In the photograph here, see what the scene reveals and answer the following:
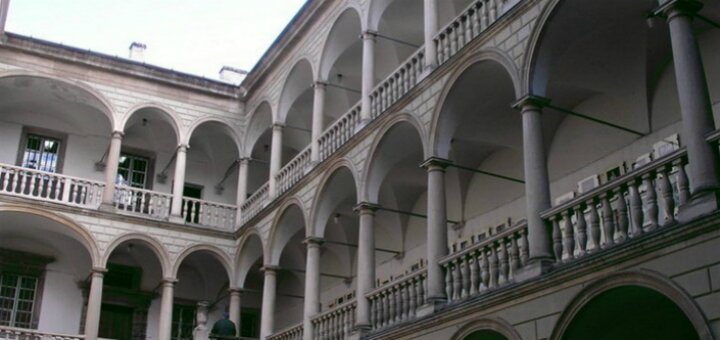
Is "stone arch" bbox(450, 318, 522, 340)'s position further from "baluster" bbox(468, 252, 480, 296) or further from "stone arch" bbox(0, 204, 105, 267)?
"stone arch" bbox(0, 204, 105, 267)

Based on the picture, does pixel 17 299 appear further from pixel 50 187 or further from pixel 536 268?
pixel 536 268

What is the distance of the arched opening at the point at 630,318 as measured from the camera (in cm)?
1043

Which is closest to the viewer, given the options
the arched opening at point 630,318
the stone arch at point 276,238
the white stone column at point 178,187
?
the arched opening at point 630,318

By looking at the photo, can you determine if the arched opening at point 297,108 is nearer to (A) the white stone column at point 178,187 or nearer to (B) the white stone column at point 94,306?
(A) the white stone column at point 178,187

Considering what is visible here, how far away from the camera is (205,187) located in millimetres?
26266

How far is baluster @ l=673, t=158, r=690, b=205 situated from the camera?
929 centimetres

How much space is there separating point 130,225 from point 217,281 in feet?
13.1

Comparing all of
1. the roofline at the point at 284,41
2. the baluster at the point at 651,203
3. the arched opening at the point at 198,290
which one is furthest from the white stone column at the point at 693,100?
the arched opening at the point at 198,290

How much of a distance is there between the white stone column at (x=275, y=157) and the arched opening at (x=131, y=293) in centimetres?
376

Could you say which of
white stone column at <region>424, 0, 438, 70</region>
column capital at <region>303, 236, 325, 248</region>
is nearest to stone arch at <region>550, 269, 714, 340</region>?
white stone column at <region>424, 0, 438, 70</region>

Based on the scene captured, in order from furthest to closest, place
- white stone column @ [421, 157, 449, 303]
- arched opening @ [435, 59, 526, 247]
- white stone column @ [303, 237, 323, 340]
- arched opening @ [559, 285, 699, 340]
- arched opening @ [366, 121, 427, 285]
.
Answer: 1. white stone column @ [303, 237, 323, 340]
2. arched opening @ [366, 121, 427, 285]
3. arched opening @ [435, 59, 526, 247]
4. white stone column @ [421, 157, 449, 303]
5. arched opening @ [559, 285, 699, 340]

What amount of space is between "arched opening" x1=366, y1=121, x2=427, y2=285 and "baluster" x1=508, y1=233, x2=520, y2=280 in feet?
16.6

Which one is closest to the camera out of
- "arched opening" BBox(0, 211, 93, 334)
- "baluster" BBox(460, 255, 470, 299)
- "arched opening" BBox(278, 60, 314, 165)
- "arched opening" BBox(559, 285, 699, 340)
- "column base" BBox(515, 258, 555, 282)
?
"arched opening" BBox(559, 285, 699, 340)

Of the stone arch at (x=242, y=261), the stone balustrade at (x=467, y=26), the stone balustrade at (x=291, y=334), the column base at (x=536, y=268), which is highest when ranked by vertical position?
the stone balustrade at (x=467, y=26)
